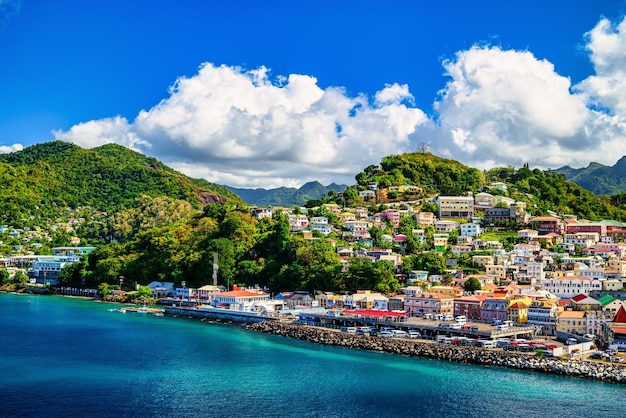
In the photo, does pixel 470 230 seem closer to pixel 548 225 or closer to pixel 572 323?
pixel 548 225

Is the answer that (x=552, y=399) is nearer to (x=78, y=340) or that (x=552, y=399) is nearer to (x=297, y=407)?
(x=297, y=407)

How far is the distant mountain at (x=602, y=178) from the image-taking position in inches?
A: 4382

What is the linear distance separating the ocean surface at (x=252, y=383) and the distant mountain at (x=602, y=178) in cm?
9655

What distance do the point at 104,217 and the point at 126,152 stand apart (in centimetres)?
3117

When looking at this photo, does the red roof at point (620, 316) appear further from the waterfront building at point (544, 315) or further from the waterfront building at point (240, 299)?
the waterfront building at point (240, 299)

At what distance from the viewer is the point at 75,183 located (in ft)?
284

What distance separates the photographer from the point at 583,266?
3847 centimetres

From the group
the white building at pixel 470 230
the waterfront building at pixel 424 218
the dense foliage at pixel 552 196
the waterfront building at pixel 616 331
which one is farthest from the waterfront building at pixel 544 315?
the dense foliage at pixel 552 196

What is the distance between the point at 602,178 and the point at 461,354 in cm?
10523

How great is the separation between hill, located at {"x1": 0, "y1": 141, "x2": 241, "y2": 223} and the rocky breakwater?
2021 inches

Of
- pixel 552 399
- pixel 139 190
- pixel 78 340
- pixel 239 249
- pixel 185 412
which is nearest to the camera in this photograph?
pixel 185 412

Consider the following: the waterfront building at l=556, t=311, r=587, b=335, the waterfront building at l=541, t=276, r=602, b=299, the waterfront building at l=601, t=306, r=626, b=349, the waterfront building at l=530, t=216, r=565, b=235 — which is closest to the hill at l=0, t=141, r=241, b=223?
the waterfront building at l=530, t=216, r=565, b=235

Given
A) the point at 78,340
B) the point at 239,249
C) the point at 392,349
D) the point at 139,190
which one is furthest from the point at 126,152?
the point at 392,349

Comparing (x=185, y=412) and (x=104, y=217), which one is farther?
(x=104, y=217)
